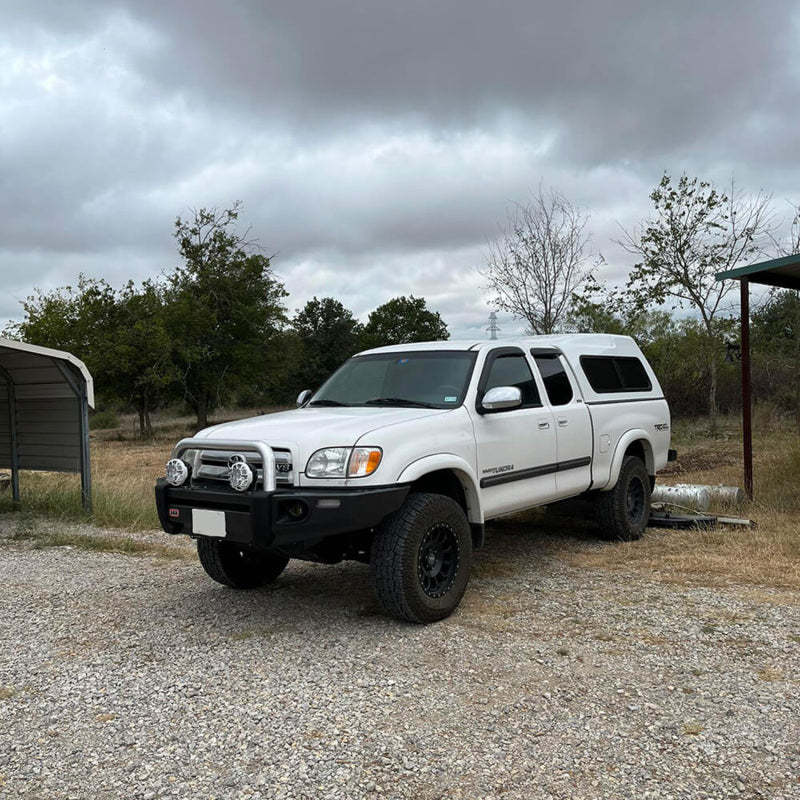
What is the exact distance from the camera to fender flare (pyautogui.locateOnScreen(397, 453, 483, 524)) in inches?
192

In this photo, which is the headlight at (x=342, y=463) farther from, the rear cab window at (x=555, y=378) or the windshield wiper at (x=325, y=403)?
the rear cab window at (x=555, y=378)

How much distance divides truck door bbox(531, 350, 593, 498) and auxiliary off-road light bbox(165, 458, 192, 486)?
3005 mm

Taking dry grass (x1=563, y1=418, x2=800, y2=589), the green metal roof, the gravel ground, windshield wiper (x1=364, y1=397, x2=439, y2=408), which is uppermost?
the green metal roof

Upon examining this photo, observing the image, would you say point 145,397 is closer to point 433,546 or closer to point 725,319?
point 725,319

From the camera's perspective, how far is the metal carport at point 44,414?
34.4 ft

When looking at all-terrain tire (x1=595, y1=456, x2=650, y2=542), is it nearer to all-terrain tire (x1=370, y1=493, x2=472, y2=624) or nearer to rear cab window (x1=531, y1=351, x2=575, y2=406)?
rear cab window (x1=531, y1=351, x2=575, y2=406)

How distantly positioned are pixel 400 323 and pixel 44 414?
2253 inches

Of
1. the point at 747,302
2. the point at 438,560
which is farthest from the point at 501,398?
the point at 747,302

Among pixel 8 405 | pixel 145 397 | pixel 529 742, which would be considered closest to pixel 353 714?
pixel 529 742

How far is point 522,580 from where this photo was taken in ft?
20.3

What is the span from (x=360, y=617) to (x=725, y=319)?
56.5 ft

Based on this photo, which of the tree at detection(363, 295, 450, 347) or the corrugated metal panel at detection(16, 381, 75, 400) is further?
the tree at detection(363, 295, 450, 347)

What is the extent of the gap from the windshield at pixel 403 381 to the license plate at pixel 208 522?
61.8 inches

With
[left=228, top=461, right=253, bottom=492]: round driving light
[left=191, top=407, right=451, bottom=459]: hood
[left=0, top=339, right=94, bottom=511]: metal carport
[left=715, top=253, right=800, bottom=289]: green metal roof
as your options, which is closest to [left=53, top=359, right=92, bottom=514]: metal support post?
[left=0, top=339, right=94, bottom=511]: metal carport
